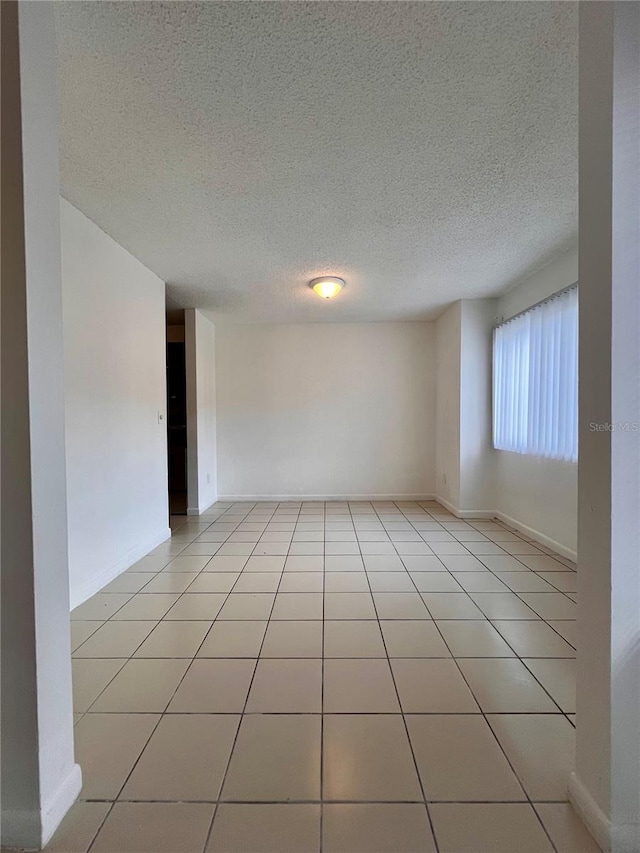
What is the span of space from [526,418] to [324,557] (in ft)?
7.33

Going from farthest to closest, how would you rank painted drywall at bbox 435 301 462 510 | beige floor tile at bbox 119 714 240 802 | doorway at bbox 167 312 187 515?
doorway at bbox 167 312 187 515, painted drywall at bbox 435 301 462 510, beige floor tile at bbox 119 714 240 802

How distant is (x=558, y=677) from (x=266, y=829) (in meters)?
1.36

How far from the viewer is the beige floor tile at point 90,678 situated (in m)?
1.61

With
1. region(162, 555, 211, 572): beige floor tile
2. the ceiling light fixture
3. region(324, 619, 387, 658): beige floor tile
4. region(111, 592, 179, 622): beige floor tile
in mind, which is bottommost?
region(162, 555, 211, 572): beige floor tile

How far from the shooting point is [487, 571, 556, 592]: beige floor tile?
2604 mm

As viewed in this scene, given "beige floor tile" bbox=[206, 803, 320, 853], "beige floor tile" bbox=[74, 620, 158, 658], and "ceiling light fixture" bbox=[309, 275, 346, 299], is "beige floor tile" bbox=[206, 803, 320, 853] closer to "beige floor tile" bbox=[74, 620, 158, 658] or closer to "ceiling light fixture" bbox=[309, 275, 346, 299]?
"beige floor tile" bbox=[74, 620, 158, 658]

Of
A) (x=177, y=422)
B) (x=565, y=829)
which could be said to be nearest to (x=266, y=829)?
(x=565, y=829)

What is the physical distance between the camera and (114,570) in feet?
9.34

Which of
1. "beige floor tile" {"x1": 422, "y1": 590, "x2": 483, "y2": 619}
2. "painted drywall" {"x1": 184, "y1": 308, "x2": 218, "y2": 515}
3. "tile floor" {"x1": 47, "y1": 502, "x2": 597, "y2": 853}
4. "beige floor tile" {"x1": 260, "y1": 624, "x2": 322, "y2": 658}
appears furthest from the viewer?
"painted drywall" {"x1": 184, "y1": 308, "x2": 218, "y2": 515}

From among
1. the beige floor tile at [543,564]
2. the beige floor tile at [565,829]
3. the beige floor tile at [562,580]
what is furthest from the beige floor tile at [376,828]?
the beige floor tile at [543,564]

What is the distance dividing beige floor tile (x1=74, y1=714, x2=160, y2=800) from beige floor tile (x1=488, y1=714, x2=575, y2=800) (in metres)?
1.27

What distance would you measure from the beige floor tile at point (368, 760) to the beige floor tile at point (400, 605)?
2.62 ft

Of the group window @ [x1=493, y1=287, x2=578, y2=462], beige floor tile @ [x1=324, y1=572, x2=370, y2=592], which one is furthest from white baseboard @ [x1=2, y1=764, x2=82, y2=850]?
window @ [x1=493, y1=287, x2=578, y2=462]

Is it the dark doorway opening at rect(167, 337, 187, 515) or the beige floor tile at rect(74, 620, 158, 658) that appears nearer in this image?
the beige floor tile at rect(74, 620, 158, 658)
